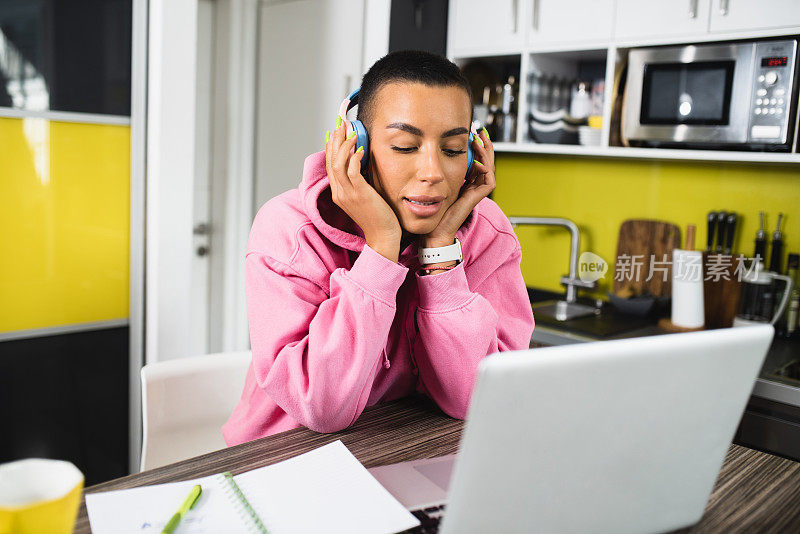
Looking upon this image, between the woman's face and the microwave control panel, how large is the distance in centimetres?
142

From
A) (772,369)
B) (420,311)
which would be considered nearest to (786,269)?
(772,369)

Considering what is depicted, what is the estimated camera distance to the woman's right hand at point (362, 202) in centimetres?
114

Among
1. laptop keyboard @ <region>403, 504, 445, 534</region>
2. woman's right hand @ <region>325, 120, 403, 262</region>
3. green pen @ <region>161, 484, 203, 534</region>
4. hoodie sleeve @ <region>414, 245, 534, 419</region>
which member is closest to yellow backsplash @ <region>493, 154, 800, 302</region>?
hoodie sleeve @ <region>414, 245, 534, 419</region>

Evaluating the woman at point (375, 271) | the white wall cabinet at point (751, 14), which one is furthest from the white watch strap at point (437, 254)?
the white wall cabinet at point (751, 14)

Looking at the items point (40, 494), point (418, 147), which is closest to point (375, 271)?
point (418, 147)

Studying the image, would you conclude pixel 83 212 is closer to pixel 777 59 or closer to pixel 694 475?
pixel 694 475

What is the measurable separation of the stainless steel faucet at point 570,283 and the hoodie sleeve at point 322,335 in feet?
5.41

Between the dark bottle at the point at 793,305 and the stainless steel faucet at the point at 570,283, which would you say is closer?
the dark bottle at the point at 793,305

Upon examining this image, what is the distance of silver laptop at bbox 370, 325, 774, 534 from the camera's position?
0.63m

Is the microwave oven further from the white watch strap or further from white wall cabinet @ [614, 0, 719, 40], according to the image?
the white watch strap

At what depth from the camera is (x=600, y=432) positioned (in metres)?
0.68

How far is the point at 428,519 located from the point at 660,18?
80.0 inches

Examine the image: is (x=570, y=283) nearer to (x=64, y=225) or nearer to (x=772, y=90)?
(x=772, y=90)

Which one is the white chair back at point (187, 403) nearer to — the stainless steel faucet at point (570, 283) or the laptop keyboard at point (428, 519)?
the laptop keyboard at point (428, 519)
